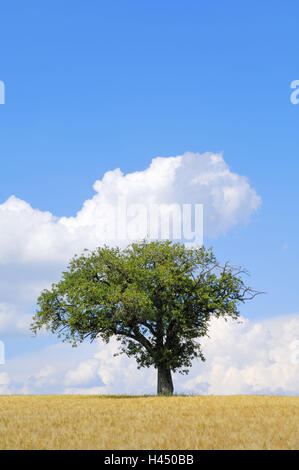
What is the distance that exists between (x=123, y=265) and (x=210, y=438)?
88.8 feet

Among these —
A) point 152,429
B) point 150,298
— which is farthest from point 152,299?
point 152,429

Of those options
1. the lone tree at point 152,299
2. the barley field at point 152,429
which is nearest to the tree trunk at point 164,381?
the lone tree at point 152,299

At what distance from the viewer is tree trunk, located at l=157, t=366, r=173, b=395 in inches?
1770

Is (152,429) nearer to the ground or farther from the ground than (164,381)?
nearer to the ground

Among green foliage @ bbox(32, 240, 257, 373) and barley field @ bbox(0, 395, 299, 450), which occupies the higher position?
green foliage @ bbox(32, 240, 257, 373)

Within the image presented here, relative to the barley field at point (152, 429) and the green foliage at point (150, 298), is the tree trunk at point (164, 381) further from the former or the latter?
the barley field at point (152, 429)

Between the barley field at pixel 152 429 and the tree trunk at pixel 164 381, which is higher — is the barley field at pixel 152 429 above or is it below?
below

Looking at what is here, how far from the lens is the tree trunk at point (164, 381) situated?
44969mm

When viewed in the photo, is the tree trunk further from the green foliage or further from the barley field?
the barley field

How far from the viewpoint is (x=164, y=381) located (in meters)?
45.2

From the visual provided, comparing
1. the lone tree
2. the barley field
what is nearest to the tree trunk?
the lone tree

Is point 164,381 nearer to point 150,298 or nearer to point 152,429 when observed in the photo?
point 150,298
